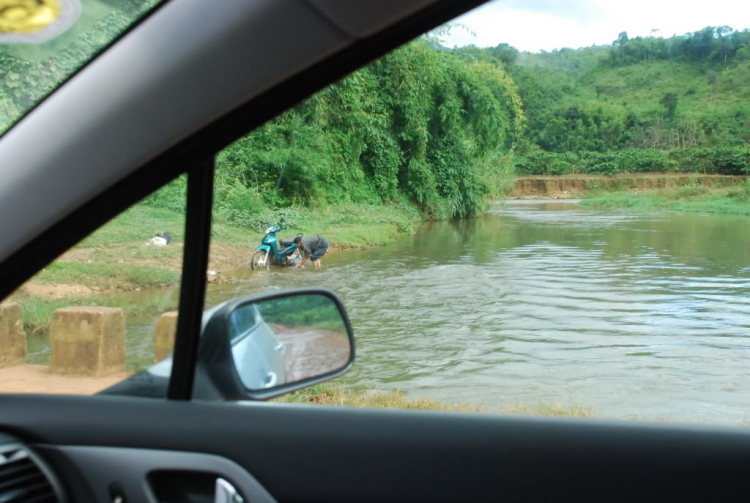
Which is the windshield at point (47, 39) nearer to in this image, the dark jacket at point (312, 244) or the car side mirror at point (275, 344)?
the car side mirror at point (275, 344)

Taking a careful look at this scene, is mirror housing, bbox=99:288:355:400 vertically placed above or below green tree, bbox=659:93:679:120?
below

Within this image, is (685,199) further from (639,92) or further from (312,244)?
(312,244)

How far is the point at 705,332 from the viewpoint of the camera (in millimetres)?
2023

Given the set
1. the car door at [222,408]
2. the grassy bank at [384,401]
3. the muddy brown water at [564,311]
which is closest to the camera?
the car door at [222,408]

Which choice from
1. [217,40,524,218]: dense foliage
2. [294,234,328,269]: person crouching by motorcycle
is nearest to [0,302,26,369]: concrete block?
[217,40,524,218]: dense foliage

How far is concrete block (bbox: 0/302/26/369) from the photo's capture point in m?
1.30

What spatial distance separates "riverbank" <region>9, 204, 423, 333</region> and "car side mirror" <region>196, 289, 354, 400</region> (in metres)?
0.11

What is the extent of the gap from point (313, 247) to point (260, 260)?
12.0 inches

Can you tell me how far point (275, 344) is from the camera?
1505mm

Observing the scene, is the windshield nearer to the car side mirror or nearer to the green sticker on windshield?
the green sticker on windshield

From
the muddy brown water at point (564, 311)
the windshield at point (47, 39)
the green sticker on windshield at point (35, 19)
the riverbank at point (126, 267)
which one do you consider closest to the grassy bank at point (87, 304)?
the riverbank at point (126, 267)

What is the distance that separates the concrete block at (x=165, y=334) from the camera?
53.4 inches

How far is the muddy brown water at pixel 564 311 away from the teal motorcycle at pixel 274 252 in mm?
86

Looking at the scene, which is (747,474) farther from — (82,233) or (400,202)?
(82,233)
